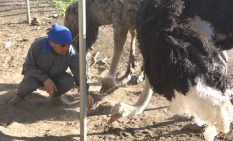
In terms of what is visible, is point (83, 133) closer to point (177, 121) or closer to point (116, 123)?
point (116, 123)

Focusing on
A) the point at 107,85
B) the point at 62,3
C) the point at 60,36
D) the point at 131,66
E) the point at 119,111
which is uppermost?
the point at 62,3

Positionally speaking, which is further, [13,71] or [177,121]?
[13,71]

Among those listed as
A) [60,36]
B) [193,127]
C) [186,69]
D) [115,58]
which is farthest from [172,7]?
[115,58]

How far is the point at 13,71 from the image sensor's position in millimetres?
5227

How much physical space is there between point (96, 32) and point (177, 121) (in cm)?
140

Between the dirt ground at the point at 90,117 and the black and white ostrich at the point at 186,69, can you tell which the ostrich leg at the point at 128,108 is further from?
the black and white ostrich at the point at 186,69

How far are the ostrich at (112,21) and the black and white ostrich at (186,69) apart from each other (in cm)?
158

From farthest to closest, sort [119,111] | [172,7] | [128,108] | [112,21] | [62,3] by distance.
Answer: [62,3]
[112,21]
[128,108]
[119,111]
[172,7]

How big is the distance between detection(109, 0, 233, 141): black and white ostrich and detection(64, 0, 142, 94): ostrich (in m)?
1.58

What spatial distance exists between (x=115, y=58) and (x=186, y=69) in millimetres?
2190

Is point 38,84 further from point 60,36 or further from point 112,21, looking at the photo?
point 112,21

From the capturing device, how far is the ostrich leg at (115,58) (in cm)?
469

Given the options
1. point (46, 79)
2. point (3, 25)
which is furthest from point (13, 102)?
point (3, 25)

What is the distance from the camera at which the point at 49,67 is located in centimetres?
424
